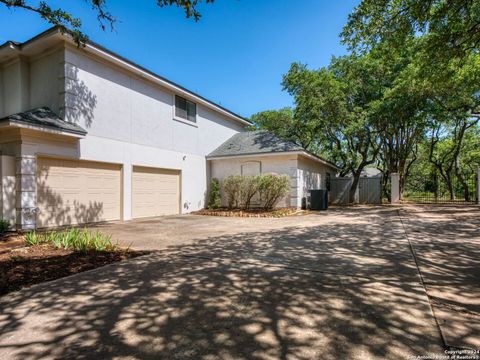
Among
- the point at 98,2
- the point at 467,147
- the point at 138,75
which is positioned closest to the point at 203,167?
the point at 138,75

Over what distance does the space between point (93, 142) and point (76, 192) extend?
5.85 ft

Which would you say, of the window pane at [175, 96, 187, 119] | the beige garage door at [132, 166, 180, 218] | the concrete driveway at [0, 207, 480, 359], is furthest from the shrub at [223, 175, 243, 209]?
the concrete driveway at [0, 207, 480, 359]

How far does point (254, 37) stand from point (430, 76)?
A: 22.5 feet

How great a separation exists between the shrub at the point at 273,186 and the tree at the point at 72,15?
8.26 meters

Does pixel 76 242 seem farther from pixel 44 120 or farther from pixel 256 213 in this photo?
pixel 256 213

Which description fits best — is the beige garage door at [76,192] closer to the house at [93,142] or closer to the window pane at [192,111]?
the house at [93,142]

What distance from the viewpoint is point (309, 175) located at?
15.9 meters

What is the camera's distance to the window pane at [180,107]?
527 inches

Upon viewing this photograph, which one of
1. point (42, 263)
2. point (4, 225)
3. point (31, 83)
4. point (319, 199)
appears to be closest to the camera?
point (42, 263)

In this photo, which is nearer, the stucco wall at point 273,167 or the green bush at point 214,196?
the stucco wall at point 273,167

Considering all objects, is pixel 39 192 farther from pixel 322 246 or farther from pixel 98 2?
pixel 322 246

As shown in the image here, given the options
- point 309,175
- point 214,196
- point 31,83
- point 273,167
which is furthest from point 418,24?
point 31,83

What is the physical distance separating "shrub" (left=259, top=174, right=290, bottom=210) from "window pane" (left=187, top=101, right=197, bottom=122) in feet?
15.4

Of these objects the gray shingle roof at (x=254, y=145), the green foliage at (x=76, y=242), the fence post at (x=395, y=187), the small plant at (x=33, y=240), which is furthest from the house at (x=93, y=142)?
Result: the fence post at (x=395, y=187)
